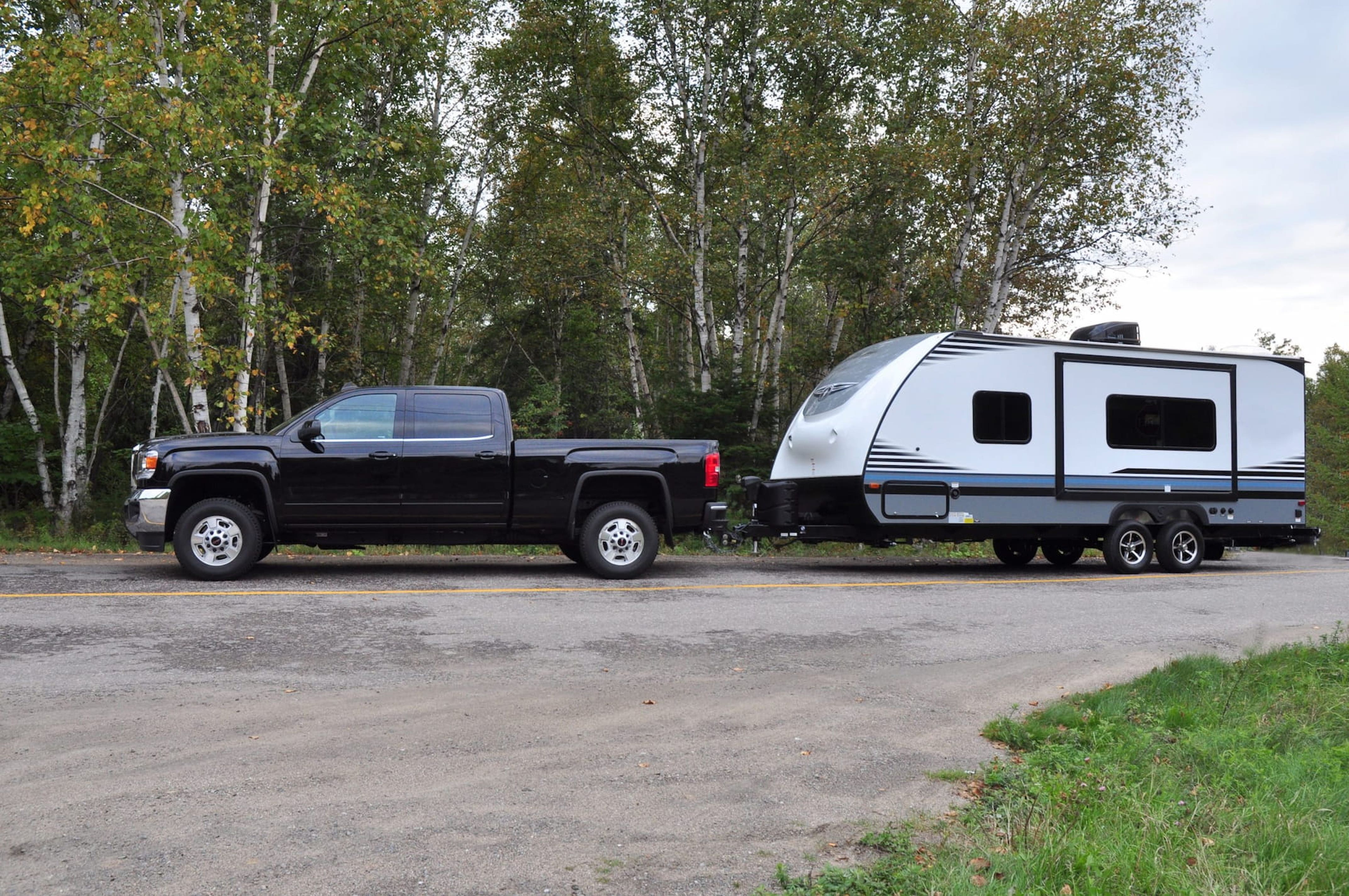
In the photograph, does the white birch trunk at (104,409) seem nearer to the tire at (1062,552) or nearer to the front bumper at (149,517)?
the front bumper at (149,517)

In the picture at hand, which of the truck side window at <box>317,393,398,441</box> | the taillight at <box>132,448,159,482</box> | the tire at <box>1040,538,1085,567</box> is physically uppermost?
the truck side window at <box>317,393,398,441</box>

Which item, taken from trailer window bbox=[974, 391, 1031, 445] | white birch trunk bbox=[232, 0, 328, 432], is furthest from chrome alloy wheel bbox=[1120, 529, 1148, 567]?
white birch trunk bbox=[232, 0, 328, 432]

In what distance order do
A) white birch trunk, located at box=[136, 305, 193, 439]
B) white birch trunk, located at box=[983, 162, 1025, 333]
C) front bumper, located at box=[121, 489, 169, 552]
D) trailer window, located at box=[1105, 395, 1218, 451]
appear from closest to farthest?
front bumper, located at box=[121, 489, 169, 552] → trailer window, located at box=[1105, 395, 1218, 451] → white birch trunk, located at box=[136, 305, 193, 439] → white birch trunk, located at box=[983, 162, 1025, 333]

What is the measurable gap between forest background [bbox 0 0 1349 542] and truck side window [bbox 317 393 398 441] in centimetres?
428

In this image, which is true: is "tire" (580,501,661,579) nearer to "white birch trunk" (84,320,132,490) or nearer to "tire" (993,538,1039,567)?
"tire" (993,538,1039,567)

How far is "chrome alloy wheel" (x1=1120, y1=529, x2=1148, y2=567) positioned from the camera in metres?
13.9

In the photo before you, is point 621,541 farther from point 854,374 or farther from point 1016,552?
point 1016,552

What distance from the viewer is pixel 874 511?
1236cm

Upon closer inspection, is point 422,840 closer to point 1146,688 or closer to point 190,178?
point 1146,688

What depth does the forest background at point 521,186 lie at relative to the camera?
571 inches

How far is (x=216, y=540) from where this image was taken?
1028cm

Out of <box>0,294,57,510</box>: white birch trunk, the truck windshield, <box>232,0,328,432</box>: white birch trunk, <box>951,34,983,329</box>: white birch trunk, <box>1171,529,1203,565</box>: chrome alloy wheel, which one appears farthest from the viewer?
<box>951,34,983,329</box>: white birch trunk

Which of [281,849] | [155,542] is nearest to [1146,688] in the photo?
[281,849]

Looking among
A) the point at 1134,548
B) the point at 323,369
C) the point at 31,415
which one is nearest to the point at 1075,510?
the point at 1134,548
